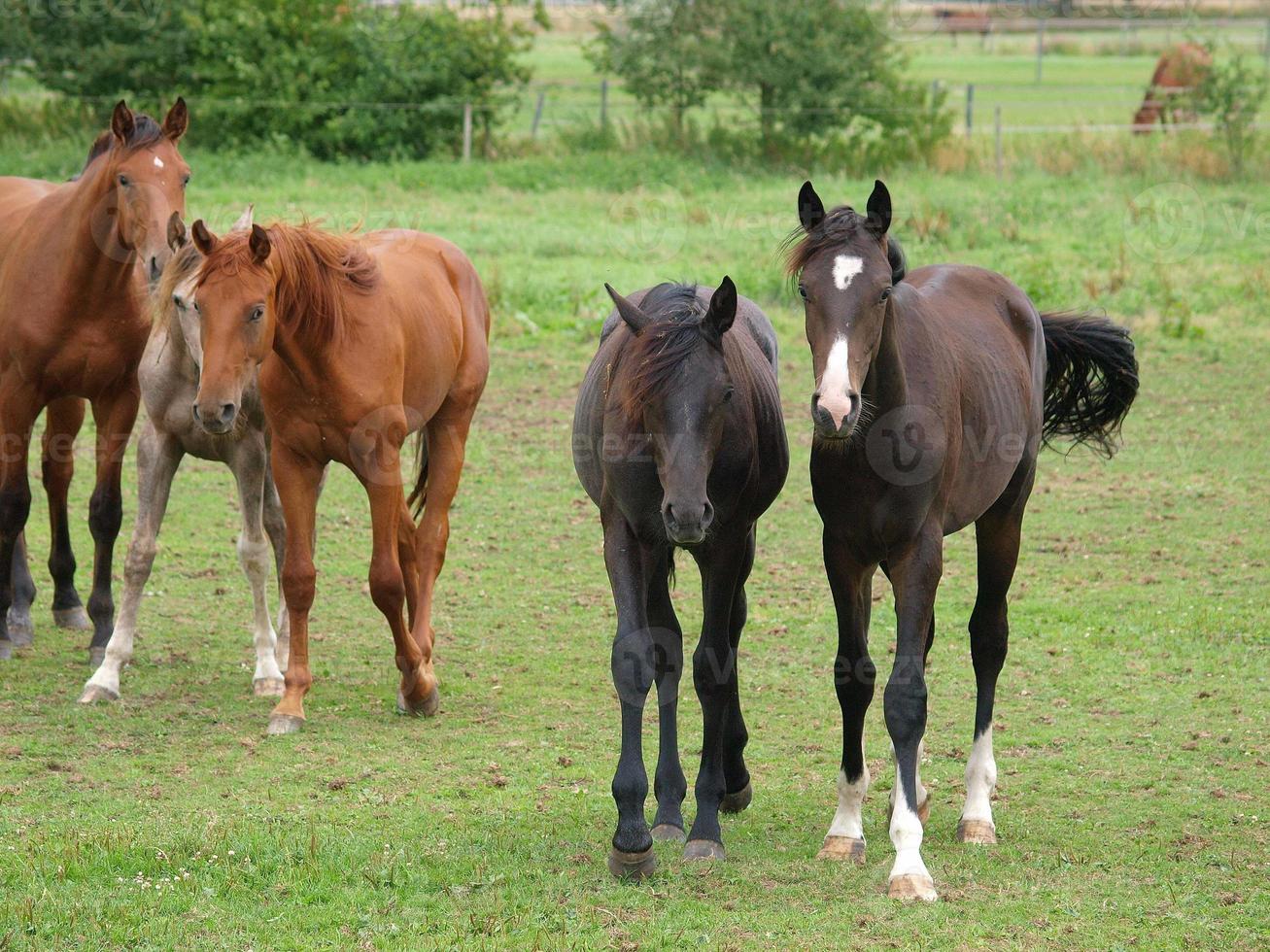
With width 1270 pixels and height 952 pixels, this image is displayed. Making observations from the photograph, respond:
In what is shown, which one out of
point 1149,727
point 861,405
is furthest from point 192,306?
point 1149,727

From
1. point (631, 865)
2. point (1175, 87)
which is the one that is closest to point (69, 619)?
point (631, 865)

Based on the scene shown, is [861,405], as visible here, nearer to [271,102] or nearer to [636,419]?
[636,419]

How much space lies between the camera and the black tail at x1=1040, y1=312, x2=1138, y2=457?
663 cm

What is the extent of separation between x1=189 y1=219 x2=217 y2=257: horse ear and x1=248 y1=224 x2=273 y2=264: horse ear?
0.50ft

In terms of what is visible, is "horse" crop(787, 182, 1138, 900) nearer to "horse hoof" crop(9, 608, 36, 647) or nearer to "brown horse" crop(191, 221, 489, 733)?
"brown horse" crop(191, 221, 489, 733)

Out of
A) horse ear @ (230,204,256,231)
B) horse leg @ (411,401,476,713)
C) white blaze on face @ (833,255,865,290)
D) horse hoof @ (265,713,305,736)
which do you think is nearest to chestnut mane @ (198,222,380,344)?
horse ear @ (230,204,256,231)

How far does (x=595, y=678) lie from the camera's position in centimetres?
725

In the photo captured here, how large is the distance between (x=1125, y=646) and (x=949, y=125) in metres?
16.7

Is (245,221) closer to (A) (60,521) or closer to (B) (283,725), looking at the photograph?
(B) (283,725)

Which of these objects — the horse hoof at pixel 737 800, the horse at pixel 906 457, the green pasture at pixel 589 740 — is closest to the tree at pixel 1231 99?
the green pasture at pixel 589 740

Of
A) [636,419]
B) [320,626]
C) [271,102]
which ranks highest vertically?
[271,102]

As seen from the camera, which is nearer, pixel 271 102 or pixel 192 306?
pixel 192 306

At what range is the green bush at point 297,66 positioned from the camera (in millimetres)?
23406

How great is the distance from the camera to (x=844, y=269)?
14.9ft
